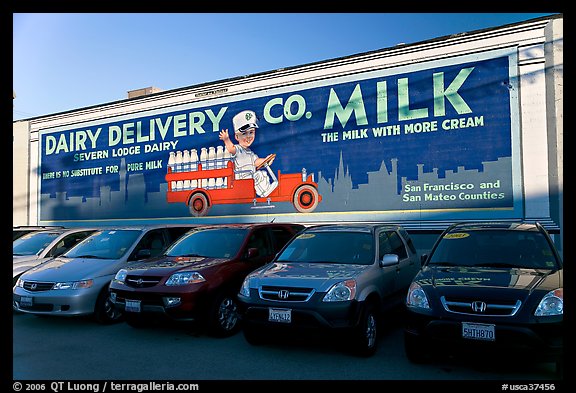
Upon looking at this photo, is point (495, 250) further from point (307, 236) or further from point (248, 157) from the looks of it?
point (248, 157)

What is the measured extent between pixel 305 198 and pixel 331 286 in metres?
7.58

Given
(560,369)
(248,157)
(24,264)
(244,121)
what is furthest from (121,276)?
(244,121)

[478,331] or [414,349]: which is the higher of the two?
[478,331]

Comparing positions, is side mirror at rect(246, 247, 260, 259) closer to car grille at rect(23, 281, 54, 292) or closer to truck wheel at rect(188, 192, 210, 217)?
car grille at rect(23, 281, 54, 292)

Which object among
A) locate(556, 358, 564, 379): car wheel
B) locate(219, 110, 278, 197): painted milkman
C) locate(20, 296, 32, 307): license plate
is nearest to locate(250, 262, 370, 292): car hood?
locate(556, 358, 564, 379): car wheel

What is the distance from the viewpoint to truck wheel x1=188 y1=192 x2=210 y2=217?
588 inches

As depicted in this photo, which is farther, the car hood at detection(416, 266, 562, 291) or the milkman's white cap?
the milkman's white cap

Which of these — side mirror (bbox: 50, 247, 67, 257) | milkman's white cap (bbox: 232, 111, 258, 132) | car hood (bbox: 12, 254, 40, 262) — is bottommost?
car hood (bbox: 12, 254, 40, 262)

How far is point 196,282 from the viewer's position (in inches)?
261

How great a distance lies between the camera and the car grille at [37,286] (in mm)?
7397

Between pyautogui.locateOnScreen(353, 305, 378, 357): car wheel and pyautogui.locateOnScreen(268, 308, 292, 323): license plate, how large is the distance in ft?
2.71

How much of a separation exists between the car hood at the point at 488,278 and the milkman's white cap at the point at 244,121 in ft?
30.5

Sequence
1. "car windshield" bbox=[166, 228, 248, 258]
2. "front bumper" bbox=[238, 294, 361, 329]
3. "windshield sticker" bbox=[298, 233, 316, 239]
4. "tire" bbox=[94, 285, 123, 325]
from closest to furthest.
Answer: "front bumper" bbox=[238, 294, 361, 329], "windshield sticker" bbox=[298, 233, 316, 239], "tire" bbox=[94, 285, 123, 325], "car windshield" bbox=[166, 228, 248, 258]
